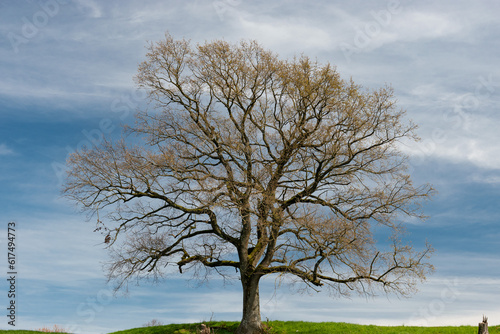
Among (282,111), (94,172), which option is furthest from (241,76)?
(94,172)

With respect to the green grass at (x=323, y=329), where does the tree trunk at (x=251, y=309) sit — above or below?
above

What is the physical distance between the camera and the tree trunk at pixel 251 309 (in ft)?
70.4

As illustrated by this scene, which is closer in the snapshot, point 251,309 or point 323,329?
point 251,309

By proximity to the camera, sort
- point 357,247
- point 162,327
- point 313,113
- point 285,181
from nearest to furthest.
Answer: point 357,247 < point 313,113 < point 285,181 < point 162,327

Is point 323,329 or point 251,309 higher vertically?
point 251,309

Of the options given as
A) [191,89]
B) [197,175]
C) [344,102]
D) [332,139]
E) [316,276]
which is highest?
[191,89]

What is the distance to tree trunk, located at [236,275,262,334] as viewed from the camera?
21469mm

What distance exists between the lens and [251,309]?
21625 mm

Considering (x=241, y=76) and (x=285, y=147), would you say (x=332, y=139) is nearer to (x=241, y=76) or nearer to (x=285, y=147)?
(x=285, y=147)

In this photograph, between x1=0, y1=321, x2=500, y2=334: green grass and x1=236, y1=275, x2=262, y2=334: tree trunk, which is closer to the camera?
x1=236, y1=275, x2=262, y2=334: tree trunk

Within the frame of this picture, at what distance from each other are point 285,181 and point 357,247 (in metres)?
4.79

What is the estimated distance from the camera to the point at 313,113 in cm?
2089

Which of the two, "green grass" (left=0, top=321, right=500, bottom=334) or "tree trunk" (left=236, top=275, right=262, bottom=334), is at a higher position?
"tree trunk" (left=236, top=275, right=262, bottom=334)

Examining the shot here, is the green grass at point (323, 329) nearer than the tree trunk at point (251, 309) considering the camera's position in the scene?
No
